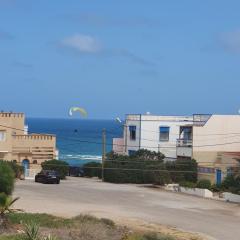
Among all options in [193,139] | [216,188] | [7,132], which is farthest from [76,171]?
[216,188]

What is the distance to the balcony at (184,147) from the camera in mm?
66438

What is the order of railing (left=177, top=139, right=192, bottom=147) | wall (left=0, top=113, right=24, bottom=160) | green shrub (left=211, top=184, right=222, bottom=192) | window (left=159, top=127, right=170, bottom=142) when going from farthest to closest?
window (left=159, top=127, right=170, bottom=142), wall (left=0, top=113, right=24, bottom=160), railing (left=177, top=139, right=192, bottom=147), green shrub (left=211, top=184, right=222, bottom=192)

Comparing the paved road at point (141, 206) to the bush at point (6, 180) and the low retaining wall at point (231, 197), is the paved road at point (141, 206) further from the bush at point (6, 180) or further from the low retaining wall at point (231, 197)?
the bush at point (6, 180)

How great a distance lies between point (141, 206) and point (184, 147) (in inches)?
1042

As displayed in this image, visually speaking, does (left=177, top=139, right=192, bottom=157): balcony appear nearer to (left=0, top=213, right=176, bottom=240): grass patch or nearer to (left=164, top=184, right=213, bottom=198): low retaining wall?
(left=164, top=184, right=213, bottom=198): low retaining wall

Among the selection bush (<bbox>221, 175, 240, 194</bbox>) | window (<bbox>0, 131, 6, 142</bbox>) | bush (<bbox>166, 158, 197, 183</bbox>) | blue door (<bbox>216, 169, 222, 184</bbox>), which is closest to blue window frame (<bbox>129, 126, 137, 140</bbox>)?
bush (<bbox>166, 158, 197, 183</bbox>)

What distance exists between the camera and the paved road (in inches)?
1338

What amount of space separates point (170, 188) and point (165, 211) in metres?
17.6

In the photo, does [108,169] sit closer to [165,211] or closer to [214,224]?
[165,211]

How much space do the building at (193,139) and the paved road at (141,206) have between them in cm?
851

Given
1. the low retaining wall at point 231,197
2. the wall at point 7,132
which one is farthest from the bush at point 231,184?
the wall at point 7,132

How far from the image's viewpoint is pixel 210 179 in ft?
198

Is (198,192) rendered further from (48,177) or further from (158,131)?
(158,131)

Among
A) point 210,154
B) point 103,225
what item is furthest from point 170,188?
point 103,225
